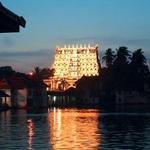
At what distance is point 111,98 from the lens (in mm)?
162750

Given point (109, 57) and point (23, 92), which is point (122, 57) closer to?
point (109, 57)

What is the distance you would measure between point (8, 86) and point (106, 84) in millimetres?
39161

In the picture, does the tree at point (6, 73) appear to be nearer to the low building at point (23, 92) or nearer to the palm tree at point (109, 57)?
the low building at point (23, 92)

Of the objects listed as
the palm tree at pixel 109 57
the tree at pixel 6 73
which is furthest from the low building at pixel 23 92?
the palm tree at pixel 109 57

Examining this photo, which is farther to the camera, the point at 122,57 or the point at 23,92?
the point at 122,57

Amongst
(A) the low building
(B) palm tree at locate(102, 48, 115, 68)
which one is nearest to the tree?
(A) the low building

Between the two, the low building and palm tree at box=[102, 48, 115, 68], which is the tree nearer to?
Result: the low building

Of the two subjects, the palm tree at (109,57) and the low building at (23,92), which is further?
the palm tree at (109,57)

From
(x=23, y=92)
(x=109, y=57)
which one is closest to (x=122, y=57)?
(x=109, y=57)

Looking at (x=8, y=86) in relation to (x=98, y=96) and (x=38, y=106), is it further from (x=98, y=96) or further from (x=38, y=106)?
(x=98, y=96)

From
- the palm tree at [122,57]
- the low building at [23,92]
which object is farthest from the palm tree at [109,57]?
the low building at [23,92]

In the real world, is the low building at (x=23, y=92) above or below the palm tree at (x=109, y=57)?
below

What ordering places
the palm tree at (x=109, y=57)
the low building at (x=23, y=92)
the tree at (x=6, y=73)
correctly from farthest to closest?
1. the palm tree at (x=109, y=57)
2. the tree at (x=6, y=73)
3. the low building at (x=23, y=92)

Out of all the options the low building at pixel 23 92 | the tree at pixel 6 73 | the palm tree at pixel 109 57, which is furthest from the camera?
the palm tree at pixel 109 57
